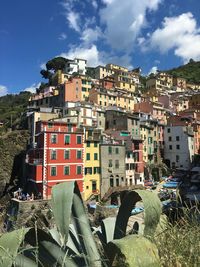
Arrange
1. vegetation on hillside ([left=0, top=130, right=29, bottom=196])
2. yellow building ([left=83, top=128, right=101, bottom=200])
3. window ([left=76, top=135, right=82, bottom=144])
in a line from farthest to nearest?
vegetation on hillside ([left=0, top=130, right=29, bottom=196]) < yellow building ([left=83, top=128, right=101, bottom=200]) < window ([left=76, top=135, right=82, bottom=144])

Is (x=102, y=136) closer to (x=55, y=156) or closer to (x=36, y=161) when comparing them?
(x=55, y=156)

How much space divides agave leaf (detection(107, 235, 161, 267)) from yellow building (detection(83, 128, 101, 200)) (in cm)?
3802

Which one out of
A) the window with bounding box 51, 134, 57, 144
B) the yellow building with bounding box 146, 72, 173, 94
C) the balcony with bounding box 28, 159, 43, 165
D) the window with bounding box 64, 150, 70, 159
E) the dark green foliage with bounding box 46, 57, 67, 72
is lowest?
the balcony with bounding box 28, 159, 43, 165

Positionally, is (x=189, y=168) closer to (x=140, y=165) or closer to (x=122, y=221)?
(x=140, y=165)

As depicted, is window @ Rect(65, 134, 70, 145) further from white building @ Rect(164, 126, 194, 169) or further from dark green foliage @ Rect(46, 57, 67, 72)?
dark green foliage @ Rect(46, 57, 67, 72)

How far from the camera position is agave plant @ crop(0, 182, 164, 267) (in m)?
2.81

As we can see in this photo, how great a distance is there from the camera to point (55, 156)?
37688 mm

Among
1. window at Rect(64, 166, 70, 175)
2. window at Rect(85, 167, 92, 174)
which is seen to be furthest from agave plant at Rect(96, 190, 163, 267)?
window at Rect(85, 167, 92, 174)

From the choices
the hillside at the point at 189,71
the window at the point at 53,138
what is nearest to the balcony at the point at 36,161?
the window at the point at 53,138

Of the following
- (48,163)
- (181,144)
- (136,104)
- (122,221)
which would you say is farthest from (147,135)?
(122,221)

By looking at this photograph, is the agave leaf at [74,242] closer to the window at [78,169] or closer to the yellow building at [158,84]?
the window at [78,169]

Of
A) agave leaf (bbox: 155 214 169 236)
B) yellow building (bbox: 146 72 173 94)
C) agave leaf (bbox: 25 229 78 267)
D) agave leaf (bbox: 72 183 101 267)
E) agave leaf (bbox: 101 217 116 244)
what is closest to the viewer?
agave leaf (bbox: 25 229 78 267)

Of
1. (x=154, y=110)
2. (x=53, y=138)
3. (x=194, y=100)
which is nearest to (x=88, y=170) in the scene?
(x=53, y=138)

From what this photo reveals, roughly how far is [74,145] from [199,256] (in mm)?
37214
